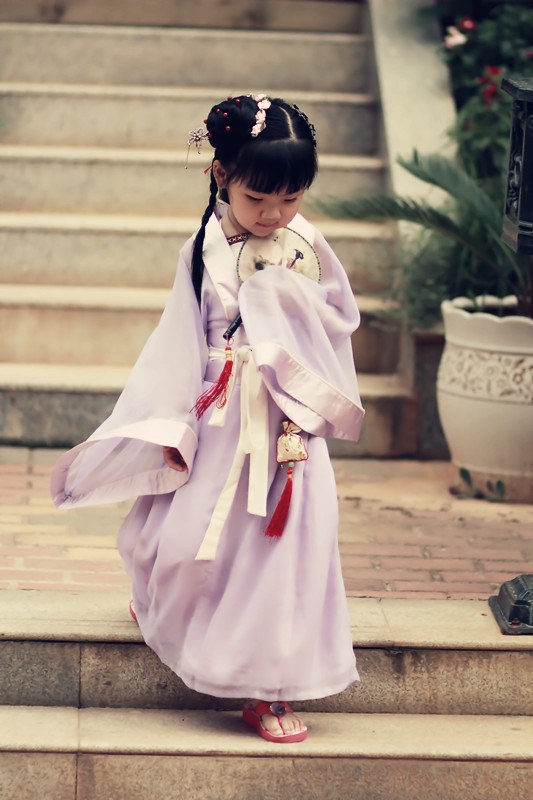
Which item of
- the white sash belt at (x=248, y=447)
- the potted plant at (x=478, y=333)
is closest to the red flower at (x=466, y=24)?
the potted plant at (x=478, y=333)

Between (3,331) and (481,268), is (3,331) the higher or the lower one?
the lower one

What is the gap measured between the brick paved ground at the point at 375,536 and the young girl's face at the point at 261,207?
125 cm

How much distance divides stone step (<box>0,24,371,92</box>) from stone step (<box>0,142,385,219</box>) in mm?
753

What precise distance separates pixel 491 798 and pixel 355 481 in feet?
6.69

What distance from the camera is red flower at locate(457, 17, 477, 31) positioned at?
7.03 meters

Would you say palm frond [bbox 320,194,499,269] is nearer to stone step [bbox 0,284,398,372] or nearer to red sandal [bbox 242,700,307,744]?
stone step [bbox 0,284,398,372]

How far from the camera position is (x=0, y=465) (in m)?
5.38

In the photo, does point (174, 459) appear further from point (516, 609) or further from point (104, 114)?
point (104, 114)

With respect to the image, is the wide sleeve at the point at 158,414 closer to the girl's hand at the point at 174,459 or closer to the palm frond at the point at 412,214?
the girl's hand at the point at 174,459

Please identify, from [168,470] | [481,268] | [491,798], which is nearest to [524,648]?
[491,798]

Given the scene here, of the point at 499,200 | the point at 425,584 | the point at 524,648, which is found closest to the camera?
the point at 524,648

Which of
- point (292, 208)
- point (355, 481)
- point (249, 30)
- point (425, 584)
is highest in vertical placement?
point (292, 208)

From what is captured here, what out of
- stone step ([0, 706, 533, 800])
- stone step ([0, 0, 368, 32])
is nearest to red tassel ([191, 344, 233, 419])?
stone step ([0, 706, 533, 800])

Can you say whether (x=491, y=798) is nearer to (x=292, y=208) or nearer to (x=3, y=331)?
(x=292, y=208)
